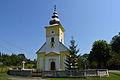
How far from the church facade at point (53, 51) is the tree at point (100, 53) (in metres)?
15.3

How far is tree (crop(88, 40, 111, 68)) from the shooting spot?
43531mm

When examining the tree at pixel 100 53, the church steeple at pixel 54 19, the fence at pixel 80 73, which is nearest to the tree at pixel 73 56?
the fence at pixel 80 73

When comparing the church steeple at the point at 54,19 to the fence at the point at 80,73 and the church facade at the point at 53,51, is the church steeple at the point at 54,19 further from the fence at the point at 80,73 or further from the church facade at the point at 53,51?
the fence at the point at 80,73

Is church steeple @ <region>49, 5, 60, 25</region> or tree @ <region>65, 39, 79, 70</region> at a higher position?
church steeple @ <region>49, 5, 60, 25</region>

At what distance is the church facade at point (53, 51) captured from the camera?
102 feet

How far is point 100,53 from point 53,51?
17.8m

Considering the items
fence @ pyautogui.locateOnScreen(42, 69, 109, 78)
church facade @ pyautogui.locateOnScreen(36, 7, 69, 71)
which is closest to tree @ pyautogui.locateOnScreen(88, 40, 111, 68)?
church facade @ pyautogui.locateOnScreen(36, 7, 69, 71)

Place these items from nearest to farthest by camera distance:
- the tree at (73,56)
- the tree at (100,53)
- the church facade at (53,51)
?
1. the tree at (73,56)
2. the church facade at (53,51)
3. the tree at (100,53)

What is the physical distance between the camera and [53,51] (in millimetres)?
31875

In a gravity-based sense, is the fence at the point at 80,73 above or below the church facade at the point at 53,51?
below

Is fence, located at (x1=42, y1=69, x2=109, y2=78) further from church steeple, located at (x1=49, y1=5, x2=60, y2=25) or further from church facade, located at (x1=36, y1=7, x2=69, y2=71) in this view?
church steeple, located at (x1=49, y1=5, x2=60, y2=25)

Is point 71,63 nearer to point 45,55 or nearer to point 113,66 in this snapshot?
point 45,55

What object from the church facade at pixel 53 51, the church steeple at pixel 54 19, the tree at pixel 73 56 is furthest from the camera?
the church steeple at pixel 54 19

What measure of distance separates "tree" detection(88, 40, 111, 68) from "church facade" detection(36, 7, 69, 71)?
1529 cm
